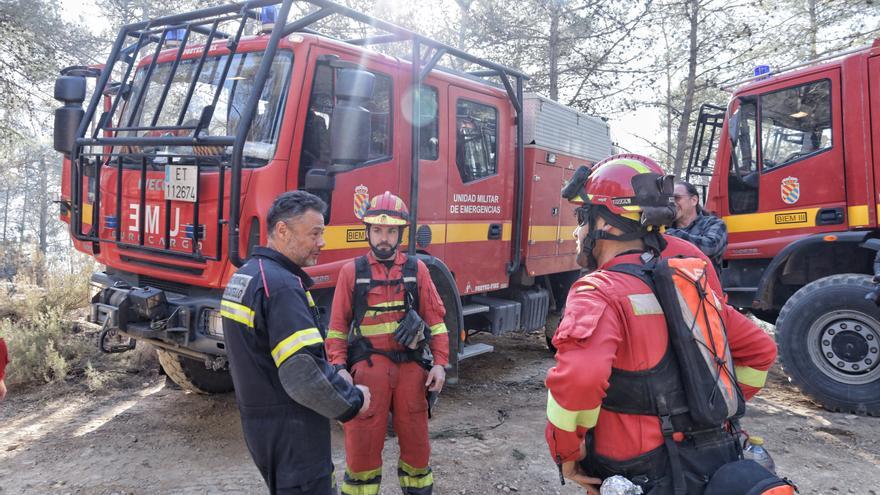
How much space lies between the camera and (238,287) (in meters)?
2.16

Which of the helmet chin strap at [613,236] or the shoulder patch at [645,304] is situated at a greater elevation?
the helmet chin strap at [613,236]

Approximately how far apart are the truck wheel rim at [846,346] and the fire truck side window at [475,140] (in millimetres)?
3054

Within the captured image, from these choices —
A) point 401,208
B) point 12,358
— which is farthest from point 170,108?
point 12,358

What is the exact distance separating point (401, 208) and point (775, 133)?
418 cm

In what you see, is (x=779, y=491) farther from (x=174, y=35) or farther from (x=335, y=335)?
(x=174, y=35)

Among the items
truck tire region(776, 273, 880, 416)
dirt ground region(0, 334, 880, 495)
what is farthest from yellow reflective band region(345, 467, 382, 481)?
truck tire region(776, 273, 880, 416)

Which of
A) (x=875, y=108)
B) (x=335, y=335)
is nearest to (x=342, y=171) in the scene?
(x=335, y=335)

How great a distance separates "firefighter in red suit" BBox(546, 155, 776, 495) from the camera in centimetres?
164

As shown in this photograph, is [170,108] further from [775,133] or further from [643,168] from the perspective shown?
[775,133]

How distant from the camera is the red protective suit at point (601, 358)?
64.1 inches

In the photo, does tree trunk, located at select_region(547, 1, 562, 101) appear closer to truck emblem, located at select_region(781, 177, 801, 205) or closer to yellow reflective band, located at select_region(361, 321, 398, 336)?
truck emblem, located at select_region(781, 177, 801, 205)

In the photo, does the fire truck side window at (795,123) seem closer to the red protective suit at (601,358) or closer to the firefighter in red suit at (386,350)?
the firefighter in red suit at (386,350)

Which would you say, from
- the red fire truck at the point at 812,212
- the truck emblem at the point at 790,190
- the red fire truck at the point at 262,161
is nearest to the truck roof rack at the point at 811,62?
the red fire truck at the point at 812,212

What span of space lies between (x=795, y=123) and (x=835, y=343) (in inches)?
78.4
